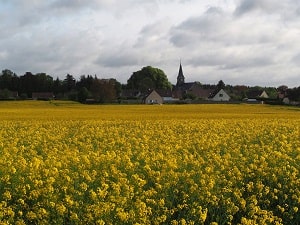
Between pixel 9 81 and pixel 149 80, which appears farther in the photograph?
pixel 149 80

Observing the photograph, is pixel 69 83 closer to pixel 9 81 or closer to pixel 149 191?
pixel 9 81

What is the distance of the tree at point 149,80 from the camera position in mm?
134625

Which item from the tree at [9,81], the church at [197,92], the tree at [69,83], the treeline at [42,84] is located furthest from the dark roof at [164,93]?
the tree at [9,81]

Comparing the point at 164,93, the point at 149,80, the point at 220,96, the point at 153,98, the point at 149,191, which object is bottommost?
the point at 149,191

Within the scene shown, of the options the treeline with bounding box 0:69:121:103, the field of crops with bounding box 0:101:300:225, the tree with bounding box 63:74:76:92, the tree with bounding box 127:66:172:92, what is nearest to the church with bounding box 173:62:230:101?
the tree with bounding box 127:66:172:92

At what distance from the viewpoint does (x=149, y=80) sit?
5295 inches

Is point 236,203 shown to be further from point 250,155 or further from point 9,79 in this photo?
point 9,79

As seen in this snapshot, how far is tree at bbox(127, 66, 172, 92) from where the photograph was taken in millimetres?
134625

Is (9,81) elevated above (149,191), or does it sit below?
above

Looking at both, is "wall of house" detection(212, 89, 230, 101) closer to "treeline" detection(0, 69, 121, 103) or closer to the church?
the church

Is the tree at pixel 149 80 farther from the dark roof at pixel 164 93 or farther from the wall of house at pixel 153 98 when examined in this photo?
the wall of house at pixel 153 98

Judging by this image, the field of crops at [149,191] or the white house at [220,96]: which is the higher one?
the white house at [220,96]

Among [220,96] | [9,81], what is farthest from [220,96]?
[9,81]

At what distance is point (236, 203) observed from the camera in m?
7.74
